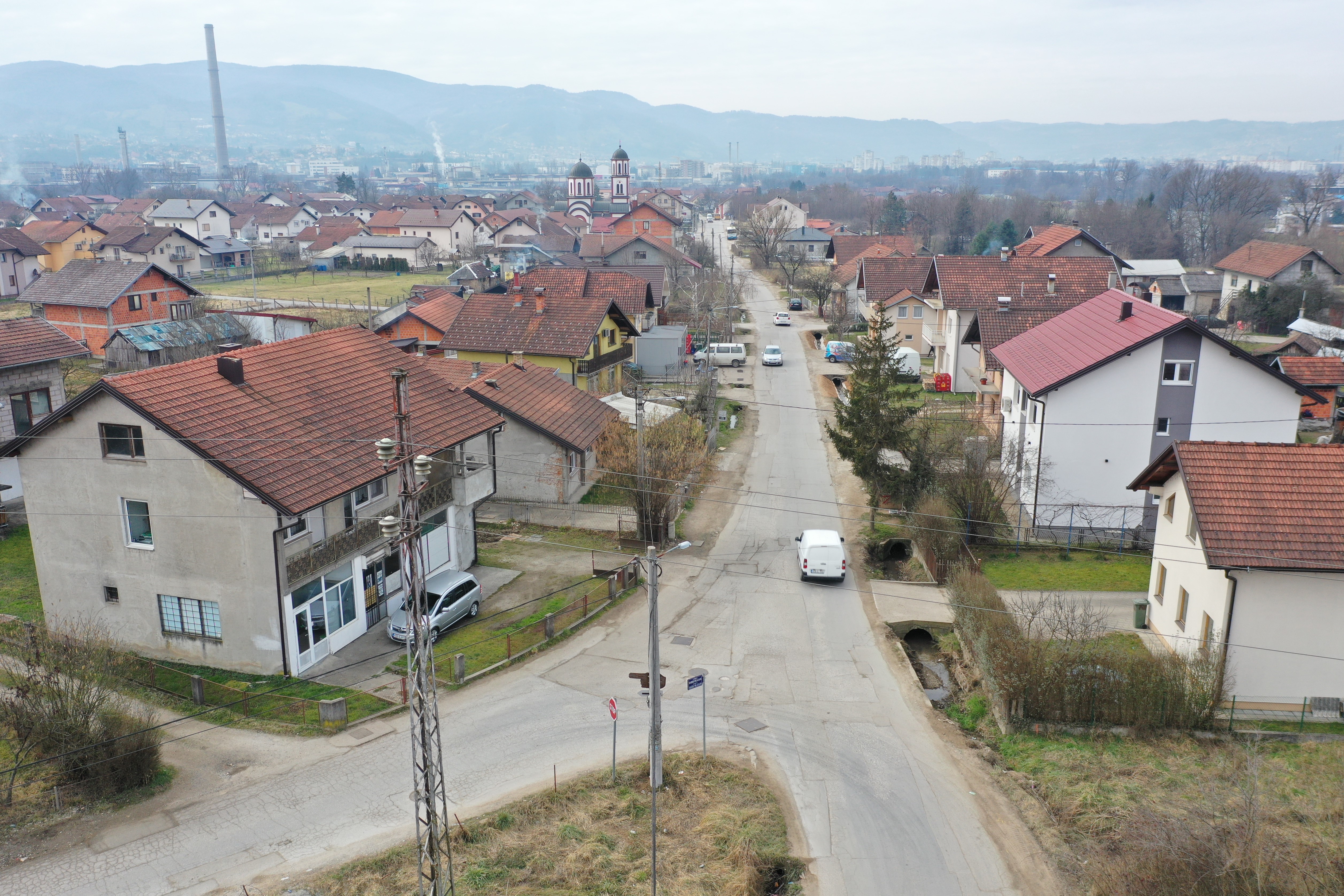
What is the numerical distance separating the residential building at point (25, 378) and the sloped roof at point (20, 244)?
192 ft

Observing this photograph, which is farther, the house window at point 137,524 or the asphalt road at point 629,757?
the house window at point 137,524

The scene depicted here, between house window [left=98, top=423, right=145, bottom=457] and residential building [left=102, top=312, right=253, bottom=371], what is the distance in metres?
32.5

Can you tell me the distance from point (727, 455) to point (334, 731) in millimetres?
23921

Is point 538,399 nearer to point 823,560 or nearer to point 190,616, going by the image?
point 823,560

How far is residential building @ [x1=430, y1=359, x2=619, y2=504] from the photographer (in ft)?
105

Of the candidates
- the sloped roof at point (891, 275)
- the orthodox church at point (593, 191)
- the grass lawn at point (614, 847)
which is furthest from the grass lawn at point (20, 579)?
the orthodox church at point (593, 191)

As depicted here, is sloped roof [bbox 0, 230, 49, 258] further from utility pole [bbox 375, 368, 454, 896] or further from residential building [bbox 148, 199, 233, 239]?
utility pole [bbox 375, 368, 454, 896]

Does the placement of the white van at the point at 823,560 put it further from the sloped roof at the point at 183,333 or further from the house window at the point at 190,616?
the sloped roof at the point at 183,333

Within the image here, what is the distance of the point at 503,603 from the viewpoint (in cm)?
2528

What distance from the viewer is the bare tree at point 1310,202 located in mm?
111688

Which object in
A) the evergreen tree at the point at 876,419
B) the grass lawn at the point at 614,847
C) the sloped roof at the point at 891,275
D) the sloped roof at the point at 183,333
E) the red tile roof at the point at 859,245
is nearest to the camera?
the grass lawn at the point at 614,847

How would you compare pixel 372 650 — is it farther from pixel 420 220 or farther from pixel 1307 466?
pixel 420 220

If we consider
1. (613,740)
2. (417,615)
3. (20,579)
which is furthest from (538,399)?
(417,615)

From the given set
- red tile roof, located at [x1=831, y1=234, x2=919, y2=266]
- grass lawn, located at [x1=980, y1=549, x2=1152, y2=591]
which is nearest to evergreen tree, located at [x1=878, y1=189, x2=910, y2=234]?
red tile roof, located at [x1=831, y1=234, x2=919, y2=266]
